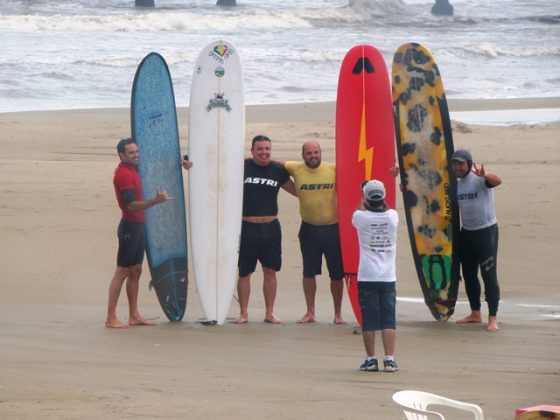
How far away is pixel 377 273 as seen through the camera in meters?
6.22

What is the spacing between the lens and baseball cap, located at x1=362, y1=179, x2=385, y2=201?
6.17 meters

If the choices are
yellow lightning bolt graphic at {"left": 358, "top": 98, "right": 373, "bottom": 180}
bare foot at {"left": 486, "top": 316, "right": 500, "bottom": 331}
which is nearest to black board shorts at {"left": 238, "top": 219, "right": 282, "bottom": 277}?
yellow lightning bolt graphic at {"left": 358, "top": 98, "right": 373, "bottom": 180}

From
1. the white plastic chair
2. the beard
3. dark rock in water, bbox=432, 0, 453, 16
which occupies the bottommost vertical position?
the white plastic chair

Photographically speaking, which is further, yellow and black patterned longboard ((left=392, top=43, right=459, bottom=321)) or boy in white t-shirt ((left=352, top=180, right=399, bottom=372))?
yellow and black patterned longboard ((left=392, top=43, right=459, bottom=321))

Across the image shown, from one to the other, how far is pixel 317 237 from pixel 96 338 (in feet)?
5.49

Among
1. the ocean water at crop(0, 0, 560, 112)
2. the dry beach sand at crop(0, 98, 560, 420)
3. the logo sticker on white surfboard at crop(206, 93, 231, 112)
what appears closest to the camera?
the dry beach sand at crop(0, 98, 560, 420)

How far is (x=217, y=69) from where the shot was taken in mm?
8398

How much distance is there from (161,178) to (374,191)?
Result: 238cm

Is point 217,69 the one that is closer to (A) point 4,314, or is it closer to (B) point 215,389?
(A) point 4,314

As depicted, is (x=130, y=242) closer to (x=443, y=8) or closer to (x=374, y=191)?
(x=374, y=191)

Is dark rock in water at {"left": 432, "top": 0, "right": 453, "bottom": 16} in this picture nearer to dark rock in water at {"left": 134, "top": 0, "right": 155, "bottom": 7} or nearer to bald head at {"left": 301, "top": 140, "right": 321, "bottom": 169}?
dark rock in water at {"left": 134, "top": 0, "right": 155, "bottom": 7}

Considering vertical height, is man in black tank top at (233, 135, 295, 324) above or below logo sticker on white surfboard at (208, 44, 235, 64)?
below

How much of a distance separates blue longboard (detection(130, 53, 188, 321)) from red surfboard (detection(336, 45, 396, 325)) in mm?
1211

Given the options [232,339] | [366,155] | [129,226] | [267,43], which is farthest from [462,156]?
[267,43]
